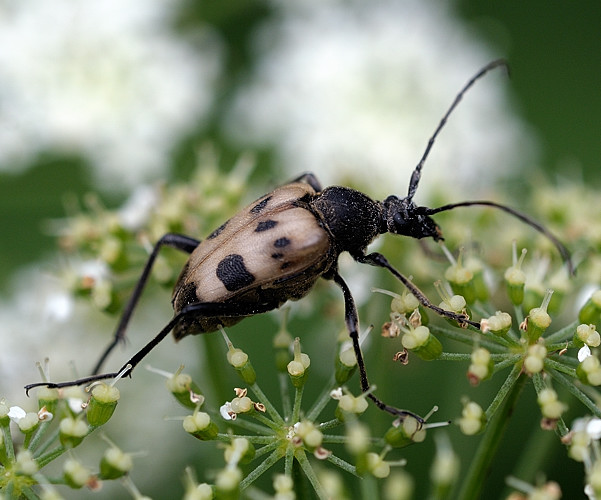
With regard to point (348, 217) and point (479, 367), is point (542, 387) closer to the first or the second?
point (479, 367)

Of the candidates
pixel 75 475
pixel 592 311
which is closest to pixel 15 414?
pixel 75 475

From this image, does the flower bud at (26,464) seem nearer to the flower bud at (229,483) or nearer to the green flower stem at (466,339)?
the flower bud at (229,483)

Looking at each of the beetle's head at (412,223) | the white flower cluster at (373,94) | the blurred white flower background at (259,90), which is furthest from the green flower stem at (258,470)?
the white flower cluster at (373,94)

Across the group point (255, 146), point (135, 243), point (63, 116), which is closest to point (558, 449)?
point (135, 243)

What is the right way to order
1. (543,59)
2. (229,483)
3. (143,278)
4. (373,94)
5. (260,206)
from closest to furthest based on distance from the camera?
(229,483), (260,206), (143,278), (373,94), (543,59)

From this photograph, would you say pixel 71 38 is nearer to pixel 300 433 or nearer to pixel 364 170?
pixel 364 170
